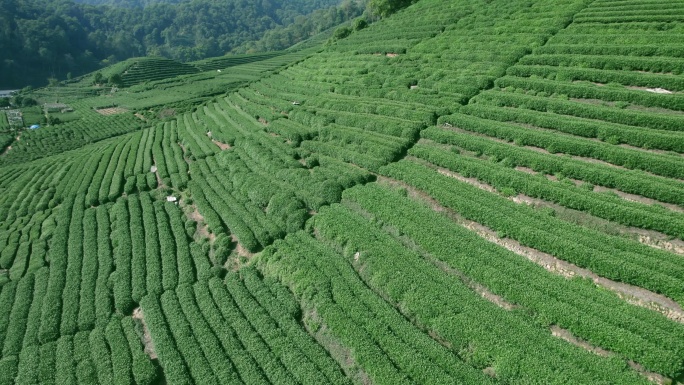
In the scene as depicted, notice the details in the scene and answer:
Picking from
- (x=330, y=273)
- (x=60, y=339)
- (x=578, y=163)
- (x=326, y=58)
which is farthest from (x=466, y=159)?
(x=326, y=58)

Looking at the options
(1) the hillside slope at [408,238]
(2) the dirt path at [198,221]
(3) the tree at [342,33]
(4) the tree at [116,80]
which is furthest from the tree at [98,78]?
(2) the dirt path at [198,221]

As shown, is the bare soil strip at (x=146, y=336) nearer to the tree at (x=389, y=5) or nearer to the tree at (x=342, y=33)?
the tree at (x=342, y=33)

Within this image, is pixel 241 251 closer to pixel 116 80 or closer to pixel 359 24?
pixel 359 24

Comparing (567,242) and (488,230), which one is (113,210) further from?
(567,242)

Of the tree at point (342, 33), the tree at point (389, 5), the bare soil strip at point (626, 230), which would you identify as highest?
the tree at point (389, 5)

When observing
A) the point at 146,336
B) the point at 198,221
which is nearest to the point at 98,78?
the point at 198,221
